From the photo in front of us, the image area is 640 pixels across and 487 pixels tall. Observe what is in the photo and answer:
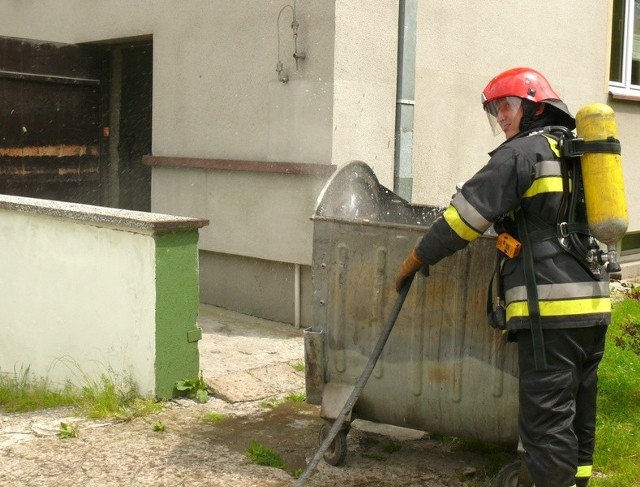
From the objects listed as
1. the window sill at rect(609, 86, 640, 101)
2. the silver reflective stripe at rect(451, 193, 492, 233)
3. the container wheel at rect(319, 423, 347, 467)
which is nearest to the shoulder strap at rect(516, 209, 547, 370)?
the silver reflective stripe at rect(451, 193, 492, 233)

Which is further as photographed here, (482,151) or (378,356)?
(482,151)

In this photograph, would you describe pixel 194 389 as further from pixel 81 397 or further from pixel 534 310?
pixel 534 310

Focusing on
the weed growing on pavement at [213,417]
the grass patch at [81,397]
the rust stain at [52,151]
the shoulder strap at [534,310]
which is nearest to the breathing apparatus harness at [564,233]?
the shoulder strap at [534,310]

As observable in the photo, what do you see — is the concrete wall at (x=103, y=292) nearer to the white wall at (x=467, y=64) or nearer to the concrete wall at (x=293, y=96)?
the concrete wall at (x=293, y=96)

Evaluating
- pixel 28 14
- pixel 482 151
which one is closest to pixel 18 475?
pixel 482 151

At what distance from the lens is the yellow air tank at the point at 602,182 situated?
3.61 meters

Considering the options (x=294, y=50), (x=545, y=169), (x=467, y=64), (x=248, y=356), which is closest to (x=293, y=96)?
(x=294, y=50)

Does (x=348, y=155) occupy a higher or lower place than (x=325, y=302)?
higher

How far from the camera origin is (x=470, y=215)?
3715 mm

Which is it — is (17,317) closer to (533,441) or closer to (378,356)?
(378,356)

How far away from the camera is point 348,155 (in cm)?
700

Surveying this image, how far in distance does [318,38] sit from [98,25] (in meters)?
3.11

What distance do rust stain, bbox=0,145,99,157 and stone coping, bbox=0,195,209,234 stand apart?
2708mm

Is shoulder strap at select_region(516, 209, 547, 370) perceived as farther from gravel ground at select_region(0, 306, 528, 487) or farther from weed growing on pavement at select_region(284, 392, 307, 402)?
weed growing on pavement at select_region(284, 392, 307, 402)
